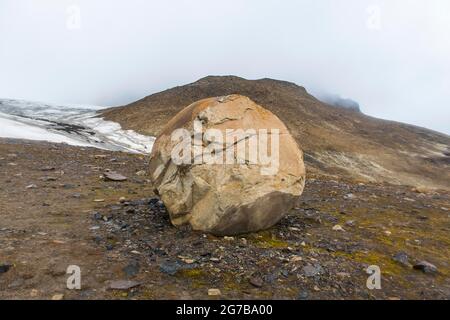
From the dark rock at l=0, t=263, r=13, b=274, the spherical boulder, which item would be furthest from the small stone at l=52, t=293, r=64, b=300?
the spherical boulder

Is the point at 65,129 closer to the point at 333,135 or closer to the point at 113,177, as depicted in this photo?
the point at 113,177

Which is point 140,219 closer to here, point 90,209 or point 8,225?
point 90,209

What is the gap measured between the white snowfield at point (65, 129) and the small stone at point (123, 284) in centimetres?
2621

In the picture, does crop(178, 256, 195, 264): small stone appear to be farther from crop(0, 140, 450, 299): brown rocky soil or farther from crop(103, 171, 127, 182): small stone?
crop(103, 171, 127, 182): small stone

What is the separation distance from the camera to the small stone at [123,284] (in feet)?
26.2

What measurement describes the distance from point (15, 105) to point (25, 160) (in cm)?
8200

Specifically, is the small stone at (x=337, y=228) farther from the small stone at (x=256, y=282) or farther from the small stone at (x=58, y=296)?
the small stone at (x=58, y=296)

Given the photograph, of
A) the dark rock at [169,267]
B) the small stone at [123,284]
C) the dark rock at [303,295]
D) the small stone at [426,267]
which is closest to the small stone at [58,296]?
the small stone at [123,284]

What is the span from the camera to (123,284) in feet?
26.6

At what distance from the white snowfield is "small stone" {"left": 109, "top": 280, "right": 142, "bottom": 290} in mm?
26207

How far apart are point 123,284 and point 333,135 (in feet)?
204

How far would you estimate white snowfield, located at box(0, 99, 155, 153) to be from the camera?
1377 inches
